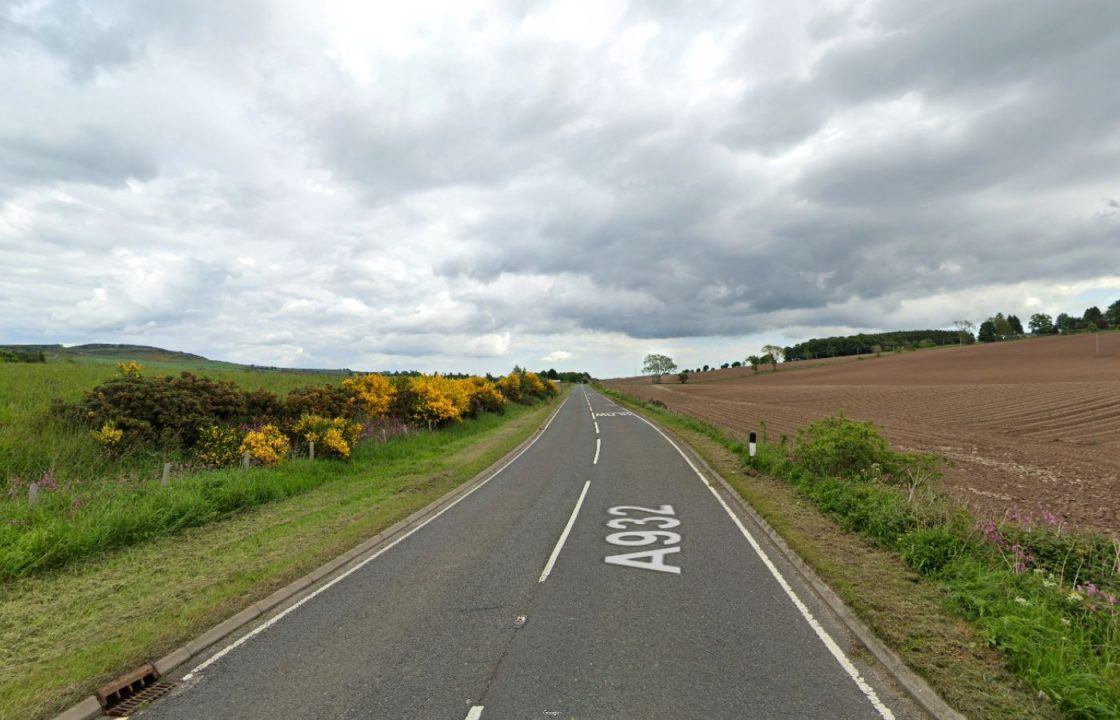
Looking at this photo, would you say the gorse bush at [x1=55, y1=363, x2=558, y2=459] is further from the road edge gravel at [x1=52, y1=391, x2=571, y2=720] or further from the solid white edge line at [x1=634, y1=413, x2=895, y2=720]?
the solid white edge line at [x1=634, y1=413, x2=895, y2=720]

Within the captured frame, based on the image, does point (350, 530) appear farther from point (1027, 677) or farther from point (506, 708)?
point (1027, 677)

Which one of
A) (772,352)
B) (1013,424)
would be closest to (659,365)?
(772,352)

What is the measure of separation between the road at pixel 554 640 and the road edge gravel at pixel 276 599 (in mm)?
284

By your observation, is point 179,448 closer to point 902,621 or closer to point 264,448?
point 264,448

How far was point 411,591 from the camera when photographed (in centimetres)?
708

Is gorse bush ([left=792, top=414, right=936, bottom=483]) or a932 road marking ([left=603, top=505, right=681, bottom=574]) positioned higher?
gorse bush ([left=792, top=414, right=936, bottom=483])

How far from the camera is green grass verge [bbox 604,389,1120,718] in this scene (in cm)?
446

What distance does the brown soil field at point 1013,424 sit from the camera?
39.7 feet

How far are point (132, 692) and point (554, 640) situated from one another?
4.04 m

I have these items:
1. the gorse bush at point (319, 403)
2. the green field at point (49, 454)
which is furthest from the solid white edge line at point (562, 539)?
the gorse bush at point (319, 403)

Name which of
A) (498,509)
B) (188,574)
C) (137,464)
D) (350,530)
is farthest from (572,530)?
(137,464)

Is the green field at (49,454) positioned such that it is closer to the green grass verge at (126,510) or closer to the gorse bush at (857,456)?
the green grass verge at (126,510)

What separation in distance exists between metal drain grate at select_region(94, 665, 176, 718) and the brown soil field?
Answer: 40.0ft

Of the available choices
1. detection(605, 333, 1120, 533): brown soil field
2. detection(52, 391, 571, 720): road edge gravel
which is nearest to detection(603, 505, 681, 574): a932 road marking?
detection(52, 391, 571, 720): road edge gravel
